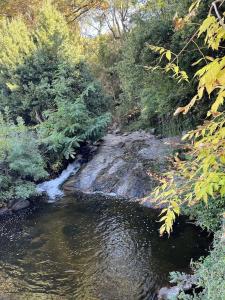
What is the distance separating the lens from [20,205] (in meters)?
11.1

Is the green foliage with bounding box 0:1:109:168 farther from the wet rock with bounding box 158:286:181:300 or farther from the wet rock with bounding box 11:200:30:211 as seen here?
the wet rock with bounding box 158:286:181:300

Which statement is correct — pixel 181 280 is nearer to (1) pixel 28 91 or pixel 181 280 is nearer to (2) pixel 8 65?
(1) pixel 28 91

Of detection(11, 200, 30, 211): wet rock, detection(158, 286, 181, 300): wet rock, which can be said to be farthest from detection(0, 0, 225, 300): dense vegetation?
detection(158, 286, 181, 300): wet rock

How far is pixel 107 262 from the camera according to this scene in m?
6.94

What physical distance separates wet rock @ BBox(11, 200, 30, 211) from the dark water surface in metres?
0.92

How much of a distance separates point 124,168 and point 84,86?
4785 mm

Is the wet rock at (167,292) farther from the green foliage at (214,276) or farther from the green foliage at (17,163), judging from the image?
the green foliage at (17,163)

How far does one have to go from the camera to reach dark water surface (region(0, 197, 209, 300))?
616 cm

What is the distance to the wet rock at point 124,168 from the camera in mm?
10992

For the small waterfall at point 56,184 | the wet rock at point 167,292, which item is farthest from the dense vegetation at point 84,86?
the wet rock at point 167,292

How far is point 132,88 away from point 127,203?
12.1ft

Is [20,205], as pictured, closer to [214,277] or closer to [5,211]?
[5,211]

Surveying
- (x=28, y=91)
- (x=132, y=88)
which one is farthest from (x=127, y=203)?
(x=28, y=91)

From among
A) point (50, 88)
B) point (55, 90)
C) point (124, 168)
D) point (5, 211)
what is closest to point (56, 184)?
point (5, 211)
